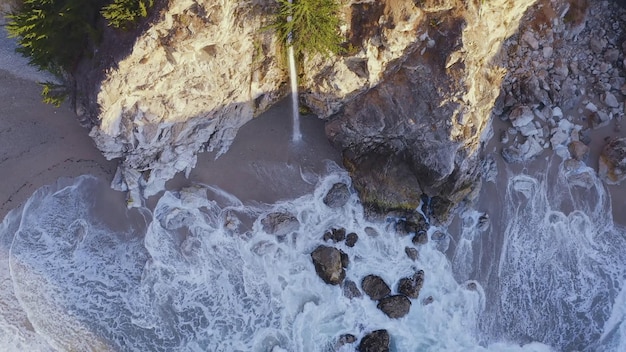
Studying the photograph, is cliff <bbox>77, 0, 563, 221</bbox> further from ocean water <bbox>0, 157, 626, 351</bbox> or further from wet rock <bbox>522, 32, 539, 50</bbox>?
ocean water <bbox>0, 157, 626, 351</bbox>

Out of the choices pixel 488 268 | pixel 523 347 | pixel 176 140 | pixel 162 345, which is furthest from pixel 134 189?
pixel 523 347

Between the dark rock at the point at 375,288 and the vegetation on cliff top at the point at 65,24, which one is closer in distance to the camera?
the vegetation on cliff top at the point at 65,24

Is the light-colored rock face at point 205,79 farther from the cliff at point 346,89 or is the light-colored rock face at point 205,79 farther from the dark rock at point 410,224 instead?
the dark rock at point 410,224

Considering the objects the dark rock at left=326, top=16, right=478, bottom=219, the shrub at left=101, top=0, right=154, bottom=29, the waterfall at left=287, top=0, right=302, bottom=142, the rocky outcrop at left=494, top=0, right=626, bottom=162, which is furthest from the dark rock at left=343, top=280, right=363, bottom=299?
the shrub at left=101, top=0, right=154, bottom=29

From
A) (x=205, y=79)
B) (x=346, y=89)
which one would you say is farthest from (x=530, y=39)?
(x=205, y=79)

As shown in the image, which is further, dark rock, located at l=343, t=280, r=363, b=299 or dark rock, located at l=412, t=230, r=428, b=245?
dark rock, located at l=412, t=230, r=428, b=245

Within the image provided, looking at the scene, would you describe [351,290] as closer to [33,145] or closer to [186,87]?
[186,87]

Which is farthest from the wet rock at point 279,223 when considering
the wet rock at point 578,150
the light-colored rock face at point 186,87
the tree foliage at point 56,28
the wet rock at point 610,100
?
the wet rock at point 610,100
